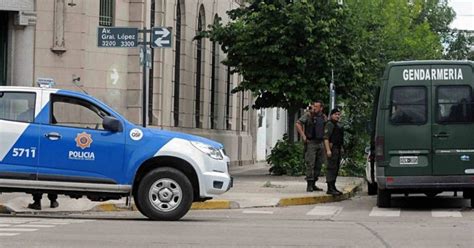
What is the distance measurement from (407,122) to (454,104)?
0.91 meters

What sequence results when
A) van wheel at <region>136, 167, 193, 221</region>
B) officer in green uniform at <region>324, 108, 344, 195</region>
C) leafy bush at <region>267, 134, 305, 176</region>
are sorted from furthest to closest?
leafy bush at <region>267, 134, 305, 176</region>, officer in green uniform at <region>324, 108, 344, 195</region>, van wheel at <region>136, 167, 193, 221</region>

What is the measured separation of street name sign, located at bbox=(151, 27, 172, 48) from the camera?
16859 millimetres

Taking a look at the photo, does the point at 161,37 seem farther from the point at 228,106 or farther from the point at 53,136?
the point at 228,106

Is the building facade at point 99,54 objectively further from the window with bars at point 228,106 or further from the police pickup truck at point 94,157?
the police pickup truck at point 94,157

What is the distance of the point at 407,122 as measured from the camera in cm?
1562

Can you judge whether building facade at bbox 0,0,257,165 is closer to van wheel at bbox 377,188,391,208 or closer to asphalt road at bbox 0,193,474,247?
van wheel at bbox 377,188,391,208

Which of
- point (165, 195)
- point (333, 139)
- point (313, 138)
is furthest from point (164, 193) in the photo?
point (313, 138)

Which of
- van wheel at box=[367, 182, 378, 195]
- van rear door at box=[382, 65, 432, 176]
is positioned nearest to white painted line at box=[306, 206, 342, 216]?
van rear door at box=[382, 65, 432, 176]

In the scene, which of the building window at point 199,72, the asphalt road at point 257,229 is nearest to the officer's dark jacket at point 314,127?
the asphalt road at point 257,229

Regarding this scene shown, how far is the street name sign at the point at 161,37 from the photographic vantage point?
16.9 metres

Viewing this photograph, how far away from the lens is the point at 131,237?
1073cm

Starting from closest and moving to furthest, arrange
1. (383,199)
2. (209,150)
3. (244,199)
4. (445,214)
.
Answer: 1. (209,150)
2. (445,214)
3. (383,199)
4. (244,199)

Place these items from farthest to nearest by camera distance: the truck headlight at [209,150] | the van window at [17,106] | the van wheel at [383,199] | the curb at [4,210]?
the van wheel at [383,199], the curb at [4,210], the truck headlight at [209,150], the van window at [17,106]

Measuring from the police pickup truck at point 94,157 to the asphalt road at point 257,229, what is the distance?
46 cm
